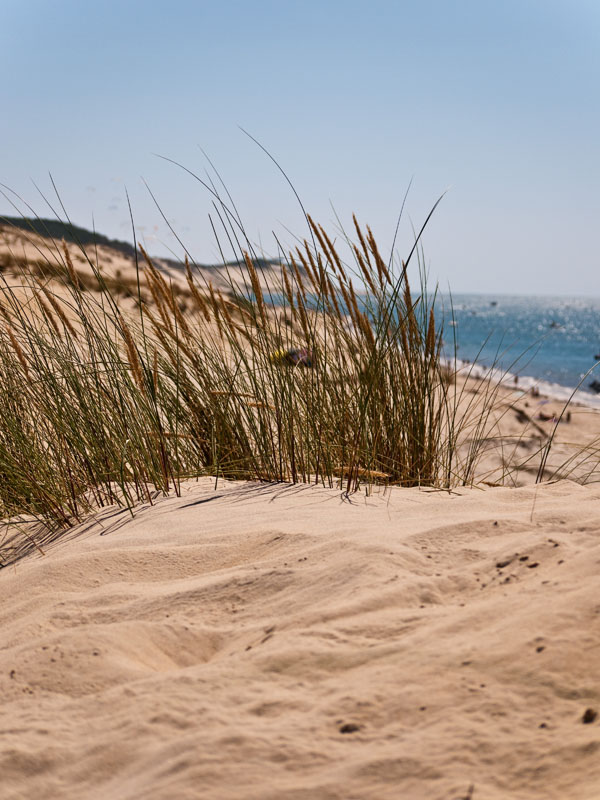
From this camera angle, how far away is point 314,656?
Result: 1047 mm

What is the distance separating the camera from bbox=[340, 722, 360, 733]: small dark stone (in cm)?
87

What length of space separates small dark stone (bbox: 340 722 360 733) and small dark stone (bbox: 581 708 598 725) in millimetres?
303

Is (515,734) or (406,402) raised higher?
(406,402)

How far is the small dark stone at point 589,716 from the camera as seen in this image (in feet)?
2.76

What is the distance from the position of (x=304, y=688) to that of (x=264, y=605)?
0.34 m

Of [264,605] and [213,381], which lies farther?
[213,381]

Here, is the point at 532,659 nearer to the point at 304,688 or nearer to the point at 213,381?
the point at 304,688

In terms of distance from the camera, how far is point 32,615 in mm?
1431

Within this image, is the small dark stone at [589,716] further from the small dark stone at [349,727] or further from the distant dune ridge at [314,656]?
the small dark stone at [349,727]

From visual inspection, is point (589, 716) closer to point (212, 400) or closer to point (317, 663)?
point (317, 663)

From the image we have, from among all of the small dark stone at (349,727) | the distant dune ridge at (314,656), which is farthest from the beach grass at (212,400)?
the small dark stone at (349,727)

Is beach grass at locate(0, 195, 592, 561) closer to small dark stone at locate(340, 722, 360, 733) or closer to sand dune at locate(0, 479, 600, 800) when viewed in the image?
sand dune at locate(0, 479, 600, 800)

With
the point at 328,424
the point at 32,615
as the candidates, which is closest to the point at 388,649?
the point at 32,615

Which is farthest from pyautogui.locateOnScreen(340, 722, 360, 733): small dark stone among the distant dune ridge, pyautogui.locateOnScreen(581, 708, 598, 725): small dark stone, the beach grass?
the beach grass
